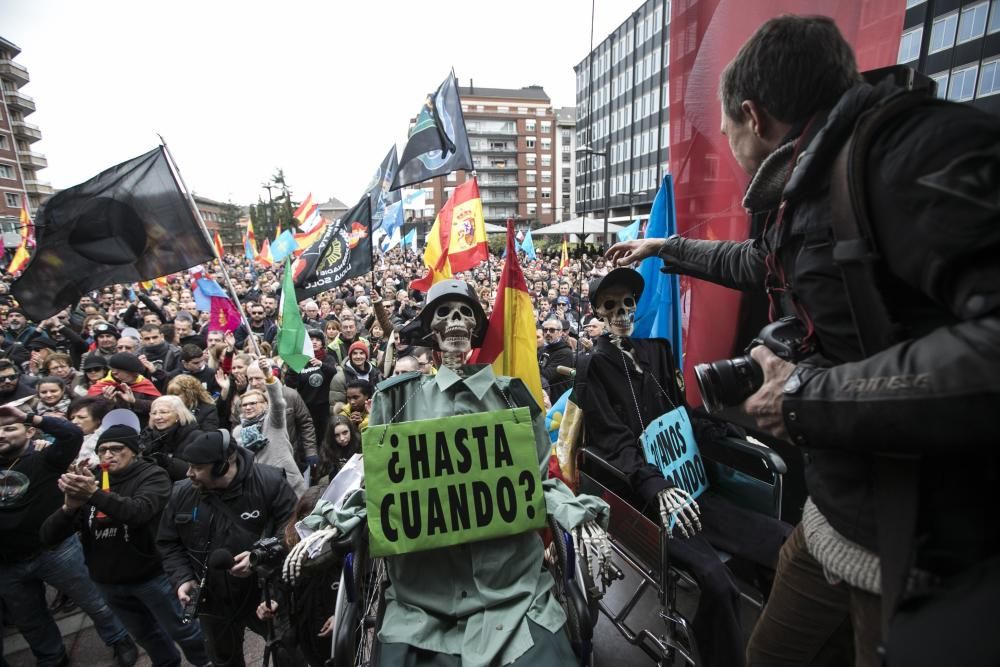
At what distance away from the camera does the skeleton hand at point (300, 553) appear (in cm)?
225

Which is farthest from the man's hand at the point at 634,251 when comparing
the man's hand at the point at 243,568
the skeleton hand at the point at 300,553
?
the man's hand at the point at 243,568

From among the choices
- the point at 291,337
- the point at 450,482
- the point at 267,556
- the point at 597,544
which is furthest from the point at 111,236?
the point at 597,544

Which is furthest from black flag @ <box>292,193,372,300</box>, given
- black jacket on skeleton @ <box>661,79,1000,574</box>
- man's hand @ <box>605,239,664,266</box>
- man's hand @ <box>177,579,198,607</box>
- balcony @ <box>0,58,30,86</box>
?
balcony @ <box>0,58,30,86</box>

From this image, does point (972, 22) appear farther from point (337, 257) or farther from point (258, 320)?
point (258, 320)

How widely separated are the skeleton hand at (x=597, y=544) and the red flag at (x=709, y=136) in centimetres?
246

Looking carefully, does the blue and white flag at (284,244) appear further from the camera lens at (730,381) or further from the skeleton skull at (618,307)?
the camera lens at (730,381)

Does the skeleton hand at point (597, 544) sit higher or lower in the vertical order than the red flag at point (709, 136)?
lower

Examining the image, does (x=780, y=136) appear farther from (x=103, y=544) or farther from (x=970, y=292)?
(x=103, y=544)

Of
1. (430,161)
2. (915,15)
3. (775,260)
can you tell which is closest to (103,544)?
(775,260)

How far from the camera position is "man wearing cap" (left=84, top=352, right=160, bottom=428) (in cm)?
560

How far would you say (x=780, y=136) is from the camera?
1.33 m

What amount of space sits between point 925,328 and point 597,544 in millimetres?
1716

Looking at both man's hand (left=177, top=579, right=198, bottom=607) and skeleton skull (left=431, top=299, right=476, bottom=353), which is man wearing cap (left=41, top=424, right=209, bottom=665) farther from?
skeleton skull (left=431, top=299, right=476, bottom=353)

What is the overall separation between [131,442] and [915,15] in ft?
26.6
